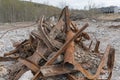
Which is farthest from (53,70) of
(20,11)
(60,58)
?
(20,11)

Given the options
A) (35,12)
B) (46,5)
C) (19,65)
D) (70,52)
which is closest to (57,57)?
(70,52)

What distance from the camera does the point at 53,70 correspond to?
464 centimetres

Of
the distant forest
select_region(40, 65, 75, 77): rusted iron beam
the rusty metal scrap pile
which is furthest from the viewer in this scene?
the distant forest

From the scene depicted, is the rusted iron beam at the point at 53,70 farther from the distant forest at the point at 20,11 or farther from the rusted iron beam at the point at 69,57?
the distant forest at the point at 20,11

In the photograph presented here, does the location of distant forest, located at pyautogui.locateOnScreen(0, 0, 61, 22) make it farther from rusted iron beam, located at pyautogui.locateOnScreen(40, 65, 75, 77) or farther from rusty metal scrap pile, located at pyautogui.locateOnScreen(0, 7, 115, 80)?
rusted iron beam, located at pyautogui.locateOnScreen(40, 65, 75, 77)

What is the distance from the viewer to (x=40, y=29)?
216 inches

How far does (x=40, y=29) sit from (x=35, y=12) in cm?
3550

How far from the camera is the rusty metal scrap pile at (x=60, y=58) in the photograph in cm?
469

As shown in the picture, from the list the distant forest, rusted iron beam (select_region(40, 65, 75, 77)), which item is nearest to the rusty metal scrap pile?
rusted iron beam (select_region(40, 65, 75, 77))

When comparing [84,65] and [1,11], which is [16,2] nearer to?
[1,11]

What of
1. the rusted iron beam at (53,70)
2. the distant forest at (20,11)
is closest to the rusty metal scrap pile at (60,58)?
the rusted iron beam at (53,70)

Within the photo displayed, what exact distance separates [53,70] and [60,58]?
0.34 m

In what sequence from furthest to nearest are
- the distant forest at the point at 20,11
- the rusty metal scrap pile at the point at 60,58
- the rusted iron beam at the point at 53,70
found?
the distant forest at the point at 20,11
the rusty metal scrap pile at the point at 60,58
the rusted iron beam at the point at 53,70

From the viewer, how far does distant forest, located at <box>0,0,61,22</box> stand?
3959cm
